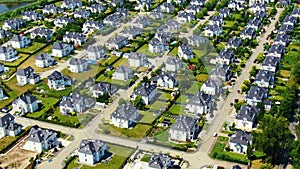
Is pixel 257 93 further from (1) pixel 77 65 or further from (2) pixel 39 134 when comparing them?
(2) pixel 39 134

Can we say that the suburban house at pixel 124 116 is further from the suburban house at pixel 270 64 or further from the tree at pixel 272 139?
the suburban house at pixel 270 64

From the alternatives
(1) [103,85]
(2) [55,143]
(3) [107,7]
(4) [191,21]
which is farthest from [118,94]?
(3) [107,7]

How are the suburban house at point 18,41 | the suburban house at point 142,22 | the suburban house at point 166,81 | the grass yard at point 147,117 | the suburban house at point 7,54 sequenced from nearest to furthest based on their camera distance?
the grass yard at point 147,117
the suburban house at point 166,81
the suburban house at point 7,54
the suburban house at point 18,41
the suburban house at point 142,22

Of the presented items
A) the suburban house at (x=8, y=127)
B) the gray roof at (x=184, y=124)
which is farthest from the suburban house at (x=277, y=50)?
the suburban house at (x=8, y=127)

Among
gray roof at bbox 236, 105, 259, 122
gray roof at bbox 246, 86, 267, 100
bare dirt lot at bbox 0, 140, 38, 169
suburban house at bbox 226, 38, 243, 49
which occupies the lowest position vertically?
bare dirt lot at bbox 0, 140, 38, 169

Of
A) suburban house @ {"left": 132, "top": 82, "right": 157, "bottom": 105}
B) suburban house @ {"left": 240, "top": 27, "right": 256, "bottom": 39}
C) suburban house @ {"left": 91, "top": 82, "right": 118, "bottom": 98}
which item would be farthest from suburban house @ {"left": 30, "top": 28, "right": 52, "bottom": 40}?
suburban house @ {"left": 240, "top": 27, "right": 256, "bottom": 39}

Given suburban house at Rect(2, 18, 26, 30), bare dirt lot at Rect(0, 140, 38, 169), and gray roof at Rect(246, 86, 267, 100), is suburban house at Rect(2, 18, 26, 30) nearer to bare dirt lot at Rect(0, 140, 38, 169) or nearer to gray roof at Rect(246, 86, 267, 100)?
bare dirt lot at Rect(0, 140, 38, 169)
